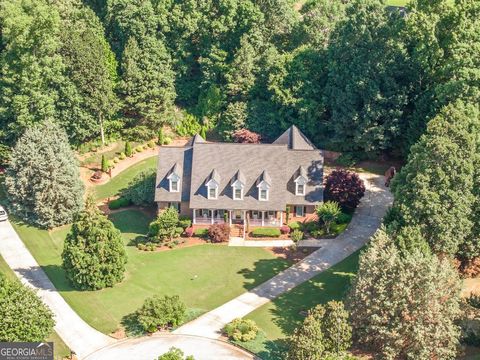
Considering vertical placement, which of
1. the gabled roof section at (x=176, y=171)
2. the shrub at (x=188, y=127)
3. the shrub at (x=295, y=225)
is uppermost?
the shrub at (x=188, y=127)

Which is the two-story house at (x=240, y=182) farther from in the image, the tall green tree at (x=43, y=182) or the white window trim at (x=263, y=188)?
the tall green tree at (x=43, y=182)

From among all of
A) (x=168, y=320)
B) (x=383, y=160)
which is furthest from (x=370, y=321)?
(x=383, y=160)

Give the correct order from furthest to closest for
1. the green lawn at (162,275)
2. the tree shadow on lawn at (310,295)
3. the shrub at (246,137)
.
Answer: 1. the shrub at (246,137)
2. the green lawn at (162,275)
3. the tree shadow on lawn at (310,295)

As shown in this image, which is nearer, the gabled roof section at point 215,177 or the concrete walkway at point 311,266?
the concrete walkway at point 311,266

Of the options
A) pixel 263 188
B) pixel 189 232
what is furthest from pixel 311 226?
pixel 189 232

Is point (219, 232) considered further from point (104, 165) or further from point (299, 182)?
point (104, 165)

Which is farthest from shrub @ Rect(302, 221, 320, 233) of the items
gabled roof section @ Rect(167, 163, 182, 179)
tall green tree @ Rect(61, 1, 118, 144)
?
tall green tree @ Rect(61, 1, 118, 144)

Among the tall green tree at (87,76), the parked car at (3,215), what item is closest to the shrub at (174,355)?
the parked car at (3,215)
